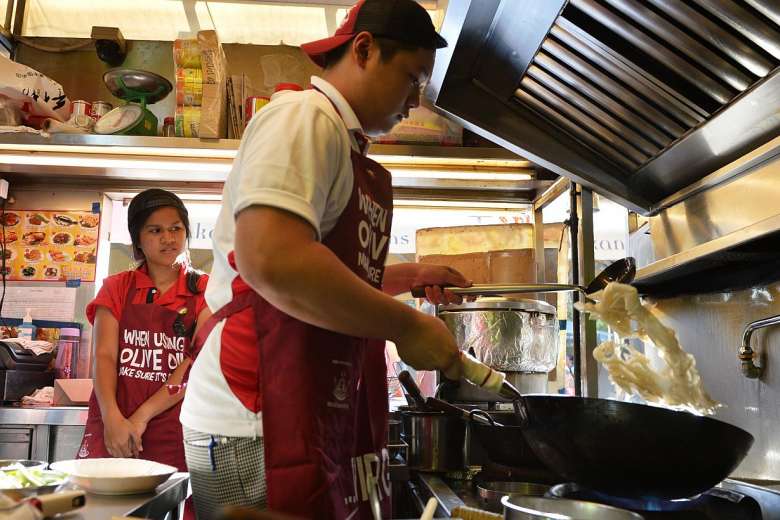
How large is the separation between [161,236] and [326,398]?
1532mm

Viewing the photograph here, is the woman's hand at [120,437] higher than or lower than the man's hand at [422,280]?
lower

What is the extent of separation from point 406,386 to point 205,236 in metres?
2.05

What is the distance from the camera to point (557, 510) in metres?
1.02

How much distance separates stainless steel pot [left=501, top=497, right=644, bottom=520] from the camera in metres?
0.91

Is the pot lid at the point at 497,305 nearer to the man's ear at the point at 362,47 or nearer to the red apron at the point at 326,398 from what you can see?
the red apron at the point at 326,398

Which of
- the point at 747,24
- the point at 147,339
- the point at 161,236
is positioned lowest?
the point at 147,339

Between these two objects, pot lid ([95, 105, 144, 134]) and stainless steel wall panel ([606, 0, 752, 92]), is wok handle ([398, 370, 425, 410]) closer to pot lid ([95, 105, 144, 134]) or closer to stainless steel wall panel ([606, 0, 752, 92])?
stainless steel wall panel ([606, 0, 752, 92])

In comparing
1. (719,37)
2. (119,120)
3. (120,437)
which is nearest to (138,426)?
(120,437)

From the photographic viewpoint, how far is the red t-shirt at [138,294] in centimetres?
226

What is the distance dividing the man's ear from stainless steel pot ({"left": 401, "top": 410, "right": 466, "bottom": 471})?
41.7 inches

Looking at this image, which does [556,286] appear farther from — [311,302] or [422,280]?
Answer: [311,302]

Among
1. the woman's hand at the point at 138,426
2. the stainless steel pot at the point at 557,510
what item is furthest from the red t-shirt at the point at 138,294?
the stainless steel pot at the point at 557,510

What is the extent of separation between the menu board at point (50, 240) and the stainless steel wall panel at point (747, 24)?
9.72 feet

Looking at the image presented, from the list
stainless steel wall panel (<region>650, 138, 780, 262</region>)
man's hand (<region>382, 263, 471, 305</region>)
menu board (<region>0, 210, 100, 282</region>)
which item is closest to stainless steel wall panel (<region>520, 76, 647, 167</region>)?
stainless steel wall panel (<region>650, 138, 780, 262</region>)
